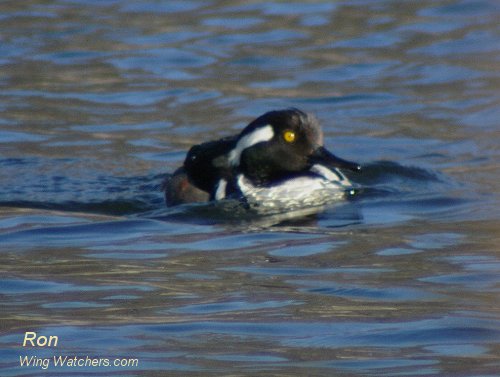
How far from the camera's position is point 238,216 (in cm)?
983

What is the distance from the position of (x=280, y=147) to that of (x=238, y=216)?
0.79 metres

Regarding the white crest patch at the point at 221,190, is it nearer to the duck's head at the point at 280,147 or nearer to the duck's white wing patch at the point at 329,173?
the duck's head at the point at 280,147

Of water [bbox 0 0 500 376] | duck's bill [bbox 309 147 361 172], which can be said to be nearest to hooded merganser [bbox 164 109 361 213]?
duck's bill [bbox 309 147 361 172]

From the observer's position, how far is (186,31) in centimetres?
1731

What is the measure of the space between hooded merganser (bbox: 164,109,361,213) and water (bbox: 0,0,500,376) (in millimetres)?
313

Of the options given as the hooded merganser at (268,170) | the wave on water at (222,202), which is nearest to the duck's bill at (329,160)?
the hooded merganser at (268,170)

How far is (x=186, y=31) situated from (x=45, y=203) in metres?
7.28

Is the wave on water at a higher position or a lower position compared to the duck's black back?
lower

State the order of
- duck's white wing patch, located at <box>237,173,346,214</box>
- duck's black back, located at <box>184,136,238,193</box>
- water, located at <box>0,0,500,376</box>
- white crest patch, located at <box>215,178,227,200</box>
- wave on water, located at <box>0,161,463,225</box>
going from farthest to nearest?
duck's black back, located at <box>184,136,238,193</box>
white crest patch, located at <box>215,178,227,200</box>
duck's white wing patch, located at <box>237,173,346,214</box>
wave on water, located at <box>0,161,463,225</box>
water, located at <box>0,0,500,376</box>

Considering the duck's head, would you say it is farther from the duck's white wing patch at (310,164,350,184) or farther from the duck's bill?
the duck's white wing patch at (310,164,350,184)

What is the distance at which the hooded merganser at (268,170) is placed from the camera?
33.7 feet

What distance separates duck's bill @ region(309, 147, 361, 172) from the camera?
9.86m

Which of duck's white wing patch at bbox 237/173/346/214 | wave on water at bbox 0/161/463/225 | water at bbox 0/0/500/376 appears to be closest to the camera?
water at bbox 0/0/500/376

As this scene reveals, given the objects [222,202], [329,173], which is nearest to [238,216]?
[222,202]
